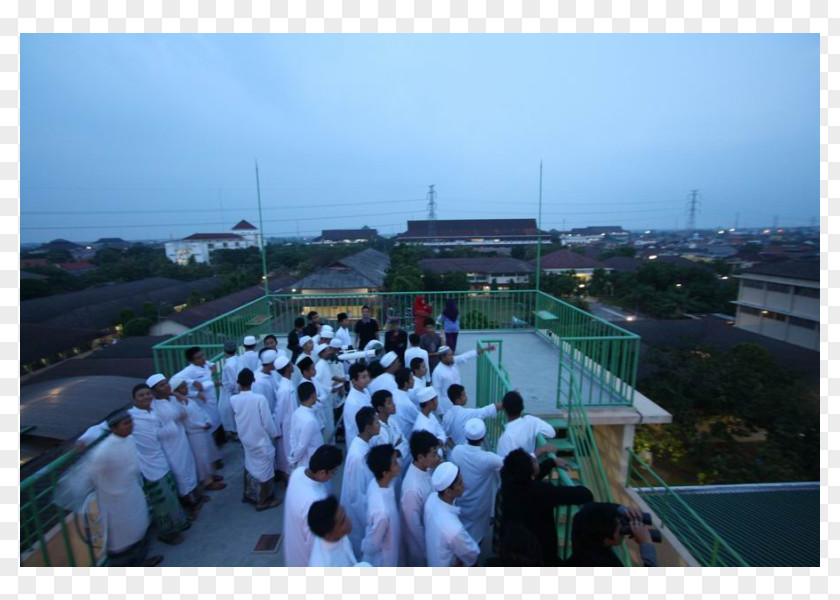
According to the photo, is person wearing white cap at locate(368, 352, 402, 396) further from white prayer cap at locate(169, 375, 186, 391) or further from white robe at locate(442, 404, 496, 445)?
white prayer cap at locate(169, 375, 186, 391)

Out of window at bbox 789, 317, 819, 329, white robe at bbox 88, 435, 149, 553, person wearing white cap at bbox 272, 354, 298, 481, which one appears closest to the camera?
white robe at bbox 88, 435, 149, 553

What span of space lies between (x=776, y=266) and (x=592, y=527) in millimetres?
34831

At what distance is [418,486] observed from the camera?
3.07 metres

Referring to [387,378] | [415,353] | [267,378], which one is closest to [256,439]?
[267,378]

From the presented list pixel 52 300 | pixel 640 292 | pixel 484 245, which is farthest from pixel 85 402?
pixel 484 245

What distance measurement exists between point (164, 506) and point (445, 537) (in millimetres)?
2830

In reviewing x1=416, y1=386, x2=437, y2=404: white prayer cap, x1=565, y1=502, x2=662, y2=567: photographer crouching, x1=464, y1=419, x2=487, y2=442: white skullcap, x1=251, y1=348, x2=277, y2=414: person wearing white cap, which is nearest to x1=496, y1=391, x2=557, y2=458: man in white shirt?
x1=464, y1=419, x2=487, y2=442: white skullcap

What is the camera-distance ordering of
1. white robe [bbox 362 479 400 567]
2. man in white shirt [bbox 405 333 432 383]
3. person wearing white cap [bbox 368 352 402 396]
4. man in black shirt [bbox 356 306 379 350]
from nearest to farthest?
1. white robe [bbox 362 479 400 567]
2. person wearing white cap [bbox 368 352 402 396]
3. man in white shirt [bbox 405 333 432 383]
4. man in black shirt [bbox 356 306 379 350]

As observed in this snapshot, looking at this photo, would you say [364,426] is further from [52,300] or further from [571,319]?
[52,300]

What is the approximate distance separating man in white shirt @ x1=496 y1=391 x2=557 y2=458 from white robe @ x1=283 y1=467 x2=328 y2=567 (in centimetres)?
163

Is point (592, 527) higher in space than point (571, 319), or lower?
lower

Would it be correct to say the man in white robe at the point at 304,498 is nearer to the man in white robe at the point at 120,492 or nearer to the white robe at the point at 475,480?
the white robe at the point at 475,480

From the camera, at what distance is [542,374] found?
715 cm

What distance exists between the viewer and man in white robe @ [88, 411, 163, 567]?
10.6 feet
